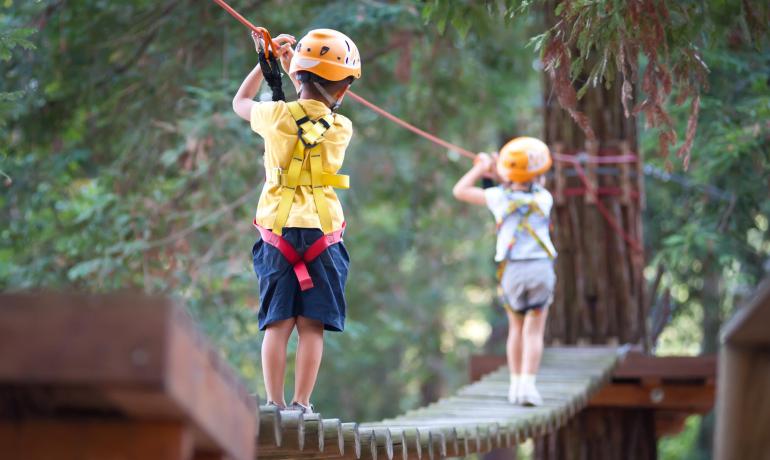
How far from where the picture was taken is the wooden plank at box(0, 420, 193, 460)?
74.2 inches

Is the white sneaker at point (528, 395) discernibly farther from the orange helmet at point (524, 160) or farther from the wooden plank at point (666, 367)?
the wooden plank at point (666, 367)

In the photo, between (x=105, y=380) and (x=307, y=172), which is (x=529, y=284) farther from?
(x=105, y=380)

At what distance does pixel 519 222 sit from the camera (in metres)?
6.16

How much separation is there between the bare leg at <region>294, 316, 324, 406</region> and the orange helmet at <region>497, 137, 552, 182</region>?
8.46 ft

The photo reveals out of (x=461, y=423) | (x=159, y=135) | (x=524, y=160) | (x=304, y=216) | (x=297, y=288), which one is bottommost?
(x=461, y=423)

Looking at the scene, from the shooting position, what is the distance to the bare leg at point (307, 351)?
12.8 ft

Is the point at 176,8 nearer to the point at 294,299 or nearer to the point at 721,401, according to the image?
the point at 294,299

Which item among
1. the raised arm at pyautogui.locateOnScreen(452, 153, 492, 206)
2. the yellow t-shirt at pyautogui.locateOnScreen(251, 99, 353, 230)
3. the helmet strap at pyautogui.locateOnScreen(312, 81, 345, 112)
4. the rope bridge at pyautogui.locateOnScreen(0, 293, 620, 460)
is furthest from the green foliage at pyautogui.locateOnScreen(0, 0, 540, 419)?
the rope bridge at pyautogui.locateOnScreen(0, 293, 620, 460)

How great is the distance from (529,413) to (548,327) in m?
2.65

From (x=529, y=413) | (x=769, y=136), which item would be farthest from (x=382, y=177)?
(x=529, y=413)

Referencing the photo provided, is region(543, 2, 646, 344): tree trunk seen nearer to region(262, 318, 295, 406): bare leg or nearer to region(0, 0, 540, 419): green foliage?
region(0, 0, 540, 419): green foliage

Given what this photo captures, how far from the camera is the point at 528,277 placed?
243 inches

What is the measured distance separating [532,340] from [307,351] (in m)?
2.52

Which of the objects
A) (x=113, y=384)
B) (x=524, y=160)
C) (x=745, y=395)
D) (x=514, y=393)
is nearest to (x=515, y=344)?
(x=514, y=393)
